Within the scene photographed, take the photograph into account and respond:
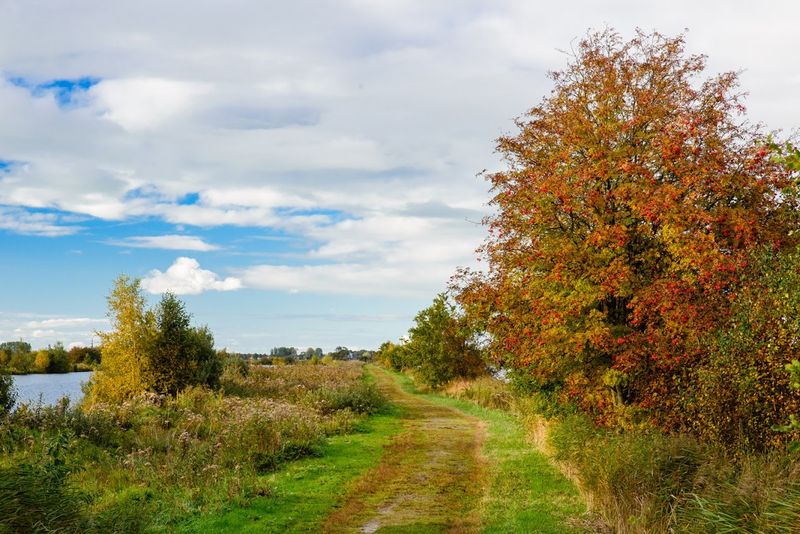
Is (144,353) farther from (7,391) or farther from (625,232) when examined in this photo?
(625,232)

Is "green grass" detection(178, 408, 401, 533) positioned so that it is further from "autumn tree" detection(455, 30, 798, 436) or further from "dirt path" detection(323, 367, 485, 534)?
"autumn tree" detection(455, 30, 798, 436)

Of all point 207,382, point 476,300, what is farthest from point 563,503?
point 207,382

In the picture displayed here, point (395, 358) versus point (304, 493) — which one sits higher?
point (395, 358)

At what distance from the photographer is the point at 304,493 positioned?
43.1 feet

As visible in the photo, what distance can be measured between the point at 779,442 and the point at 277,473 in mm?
10950

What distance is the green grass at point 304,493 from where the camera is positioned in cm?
1084

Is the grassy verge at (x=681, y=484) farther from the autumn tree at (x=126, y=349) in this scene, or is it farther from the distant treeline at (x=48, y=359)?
the distant treeline at (x=48, y=359)

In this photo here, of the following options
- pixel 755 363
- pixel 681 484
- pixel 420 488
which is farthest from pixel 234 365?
pixel 755 363

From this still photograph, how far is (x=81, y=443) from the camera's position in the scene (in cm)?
1734

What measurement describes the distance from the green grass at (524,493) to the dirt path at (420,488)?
0.37 m

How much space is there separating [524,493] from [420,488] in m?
2.31

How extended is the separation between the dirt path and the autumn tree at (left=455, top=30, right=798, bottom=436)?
11.1ft

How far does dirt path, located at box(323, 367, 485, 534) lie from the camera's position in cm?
1103

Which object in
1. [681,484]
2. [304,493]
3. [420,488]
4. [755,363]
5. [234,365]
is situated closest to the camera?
[681,484]
